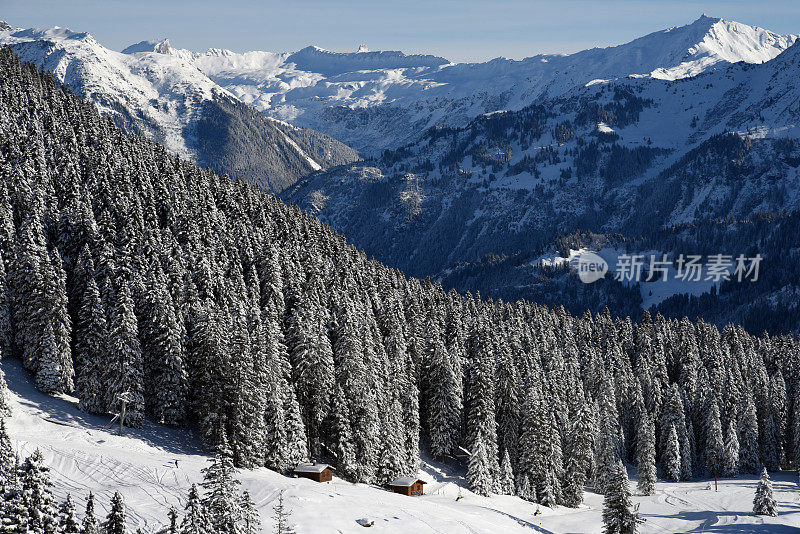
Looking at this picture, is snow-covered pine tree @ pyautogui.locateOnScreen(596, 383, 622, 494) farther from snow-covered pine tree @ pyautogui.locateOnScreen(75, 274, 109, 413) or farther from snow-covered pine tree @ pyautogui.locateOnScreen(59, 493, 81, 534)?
snow-covered pine tree @ pyautogui.locateOnScreen(59, 493, 81, 534)

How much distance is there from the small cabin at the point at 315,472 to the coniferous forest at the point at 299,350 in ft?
5.32

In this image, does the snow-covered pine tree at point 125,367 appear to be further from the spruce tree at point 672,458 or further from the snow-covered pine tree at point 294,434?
the spruce tree at point 672,458

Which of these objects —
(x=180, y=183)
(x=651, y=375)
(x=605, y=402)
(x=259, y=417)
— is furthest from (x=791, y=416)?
(x=180, y=183)

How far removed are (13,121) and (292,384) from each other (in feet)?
253

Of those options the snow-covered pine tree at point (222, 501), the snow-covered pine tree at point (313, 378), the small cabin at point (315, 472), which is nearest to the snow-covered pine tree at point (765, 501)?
the snow-covered pine tree at point (313, 378)

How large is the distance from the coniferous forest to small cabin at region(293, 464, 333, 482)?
1.62 metres

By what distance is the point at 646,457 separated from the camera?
10850 cm

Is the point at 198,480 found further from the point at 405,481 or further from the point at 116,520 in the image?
the point at 405,481

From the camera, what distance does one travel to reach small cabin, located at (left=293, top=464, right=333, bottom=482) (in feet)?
243

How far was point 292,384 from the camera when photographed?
8412 centimetres

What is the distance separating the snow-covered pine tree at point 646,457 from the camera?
10656cm

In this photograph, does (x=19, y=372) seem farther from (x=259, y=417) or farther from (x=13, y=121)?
(x=13, y=121)

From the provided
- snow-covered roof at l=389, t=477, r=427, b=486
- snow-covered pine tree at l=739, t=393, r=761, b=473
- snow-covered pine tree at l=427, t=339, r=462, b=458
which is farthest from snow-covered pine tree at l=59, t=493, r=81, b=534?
snow-covered pine tree at l=739, t=393, r=761, b=473

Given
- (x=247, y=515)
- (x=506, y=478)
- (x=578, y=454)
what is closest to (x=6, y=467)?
(x=247, y=515)
